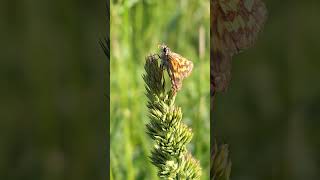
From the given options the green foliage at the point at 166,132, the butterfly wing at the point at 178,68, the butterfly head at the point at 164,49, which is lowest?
the green foliage at the point at 166,132

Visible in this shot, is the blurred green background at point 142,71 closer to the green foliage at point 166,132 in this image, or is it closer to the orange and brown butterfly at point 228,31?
the green foliage at point 166,132
